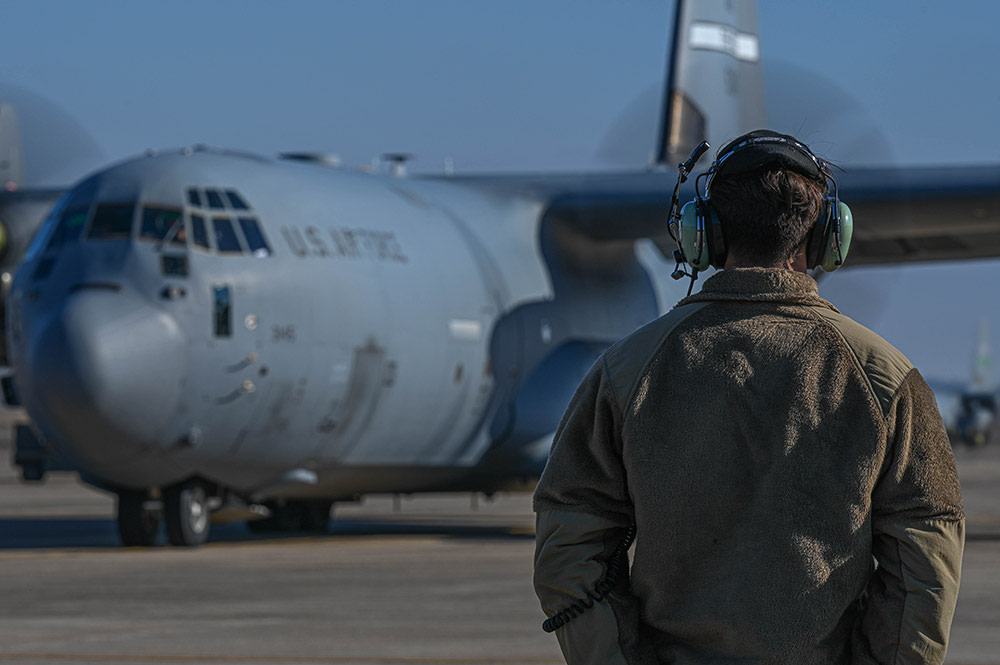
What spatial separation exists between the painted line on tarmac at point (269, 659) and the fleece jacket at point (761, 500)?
4654 mm

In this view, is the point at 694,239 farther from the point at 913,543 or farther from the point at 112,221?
the point at 112,221

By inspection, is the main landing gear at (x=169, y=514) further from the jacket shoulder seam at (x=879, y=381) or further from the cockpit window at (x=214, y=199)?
the jacket shoulder seam at (x=879, y=381)

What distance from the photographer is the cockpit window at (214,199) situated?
44.5 feet

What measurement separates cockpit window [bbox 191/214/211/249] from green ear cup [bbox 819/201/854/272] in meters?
10.7

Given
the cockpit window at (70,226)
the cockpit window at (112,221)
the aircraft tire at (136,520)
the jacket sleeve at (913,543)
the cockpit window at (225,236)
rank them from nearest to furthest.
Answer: the jacket sleeve at (913,543), the cockpit window at (112,221), the cockpit window at (70,226), the cockpit window at (225,236), the aircraft tire at (136,520)

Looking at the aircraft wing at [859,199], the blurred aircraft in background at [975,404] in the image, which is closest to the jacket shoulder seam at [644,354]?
the aircraft wing at [859,199]

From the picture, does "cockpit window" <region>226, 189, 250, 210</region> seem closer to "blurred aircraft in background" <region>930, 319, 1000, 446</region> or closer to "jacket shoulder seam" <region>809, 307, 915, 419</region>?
"jacket shoulder seam" <region>809, 307, 915, 419</region>

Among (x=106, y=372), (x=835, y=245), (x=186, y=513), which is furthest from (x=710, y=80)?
(x=835, y=245)

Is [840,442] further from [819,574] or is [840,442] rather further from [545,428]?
[545,428]

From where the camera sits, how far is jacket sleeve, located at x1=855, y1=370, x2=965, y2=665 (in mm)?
2617

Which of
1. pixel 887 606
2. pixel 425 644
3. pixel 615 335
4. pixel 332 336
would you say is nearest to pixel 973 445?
pixel 615 335

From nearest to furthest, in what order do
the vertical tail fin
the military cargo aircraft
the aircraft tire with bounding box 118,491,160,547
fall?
the military cargo aircraft, the aircraft tire with bounding box 118,491,160,547, the vertical tail fin

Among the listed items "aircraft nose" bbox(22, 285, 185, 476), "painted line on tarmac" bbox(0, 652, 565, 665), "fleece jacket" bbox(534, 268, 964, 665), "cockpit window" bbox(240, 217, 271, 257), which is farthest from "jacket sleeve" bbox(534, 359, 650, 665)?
"cockpit window" bbox(240, 217, 271, 257)

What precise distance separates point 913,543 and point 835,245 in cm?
59
